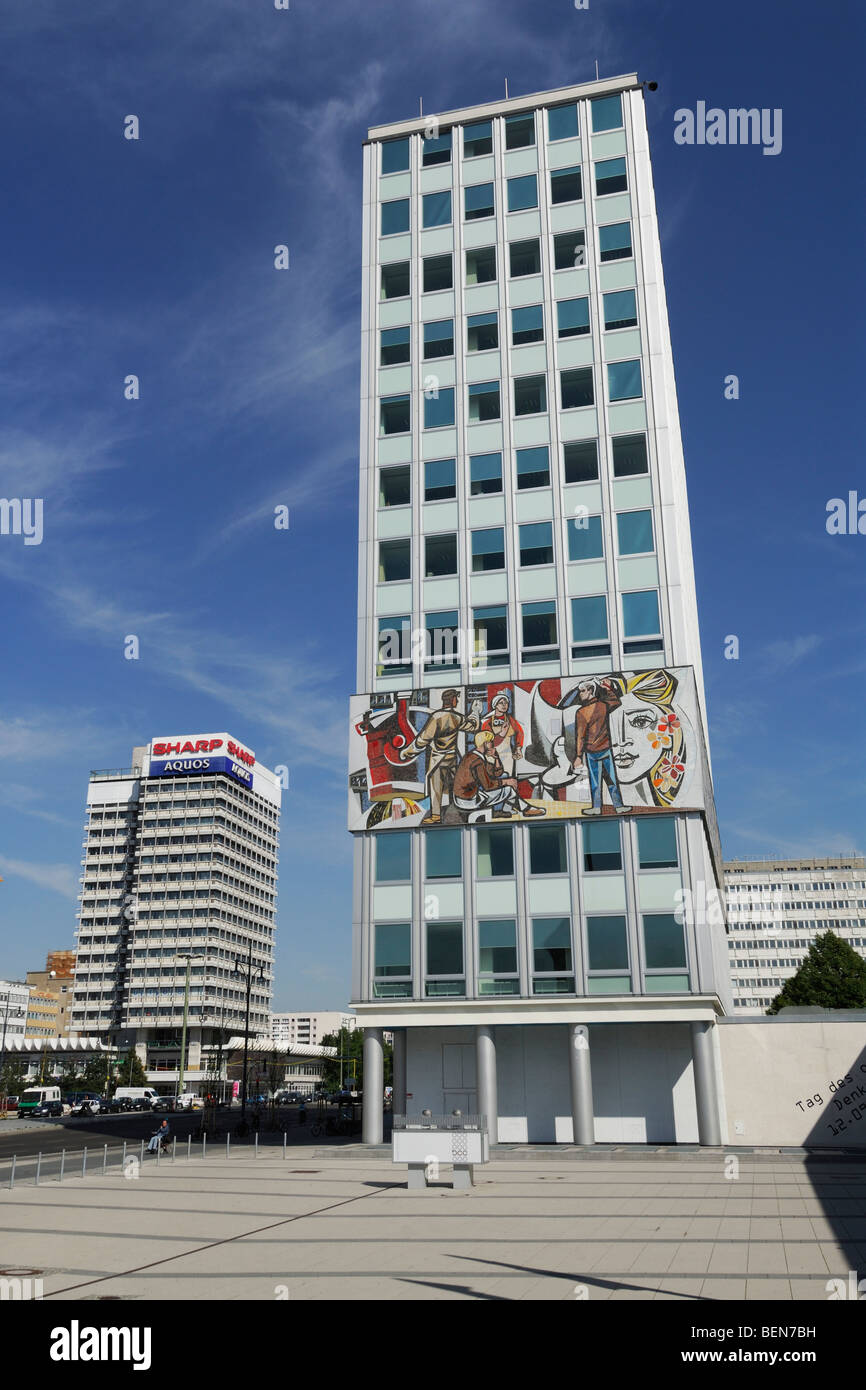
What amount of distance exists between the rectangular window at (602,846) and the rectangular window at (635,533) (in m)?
12.0

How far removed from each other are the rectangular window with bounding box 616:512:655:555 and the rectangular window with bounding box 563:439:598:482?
2973mm

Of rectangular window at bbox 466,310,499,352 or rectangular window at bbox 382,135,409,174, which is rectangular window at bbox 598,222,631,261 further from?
rectangular window at bbox 382,135,409,174

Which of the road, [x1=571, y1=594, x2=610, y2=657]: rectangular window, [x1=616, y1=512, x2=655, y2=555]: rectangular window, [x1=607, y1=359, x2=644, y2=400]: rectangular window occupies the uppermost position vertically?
[x1=607, y1=359, x2=644, y2=400]: rectangular window

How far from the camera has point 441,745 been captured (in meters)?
45.9

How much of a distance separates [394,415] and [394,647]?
40.1 feet

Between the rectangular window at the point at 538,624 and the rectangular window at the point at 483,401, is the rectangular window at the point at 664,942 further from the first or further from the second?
the rectangular window at the point at 483,401

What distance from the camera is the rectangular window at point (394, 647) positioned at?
4822cm

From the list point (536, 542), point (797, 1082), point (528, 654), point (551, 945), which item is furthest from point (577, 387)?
point (797, 1082)

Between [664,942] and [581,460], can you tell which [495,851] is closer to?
[664,942]

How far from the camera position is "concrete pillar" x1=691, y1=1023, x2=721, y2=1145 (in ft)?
132

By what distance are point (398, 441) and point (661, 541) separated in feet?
45.2

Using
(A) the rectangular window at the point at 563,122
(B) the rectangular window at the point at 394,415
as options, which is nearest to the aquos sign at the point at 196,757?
(B) the rectangular window at the point at 394,415

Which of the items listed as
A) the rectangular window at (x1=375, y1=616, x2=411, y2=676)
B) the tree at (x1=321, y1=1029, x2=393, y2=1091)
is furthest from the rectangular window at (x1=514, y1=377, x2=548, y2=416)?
the tree at (x1=321, y1=1029, x2=393, y2=1091)
